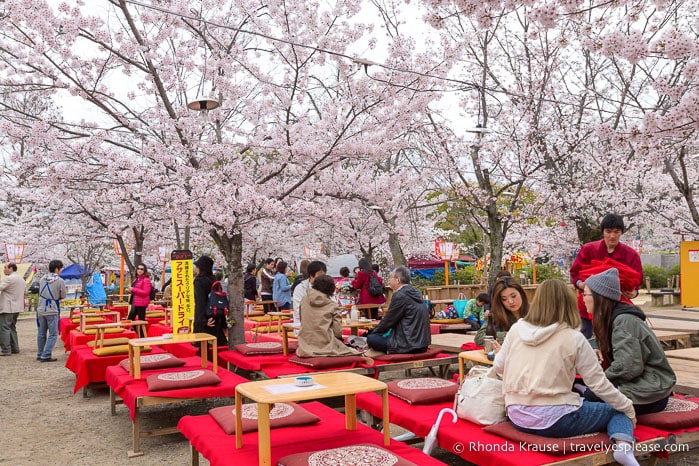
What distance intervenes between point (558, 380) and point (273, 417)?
6.70ft

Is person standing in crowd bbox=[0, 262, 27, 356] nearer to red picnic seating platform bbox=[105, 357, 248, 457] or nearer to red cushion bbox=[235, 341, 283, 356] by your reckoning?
red cushion bbox=[235, 341, 283, 356]

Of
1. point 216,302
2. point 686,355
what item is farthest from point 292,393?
point 216,302

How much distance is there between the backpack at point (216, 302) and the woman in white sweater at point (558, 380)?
17.0ft

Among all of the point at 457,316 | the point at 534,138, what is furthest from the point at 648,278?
the point at 457,316

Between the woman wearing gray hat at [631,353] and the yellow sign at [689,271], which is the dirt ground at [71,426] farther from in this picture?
the yellow sign at [689,271]

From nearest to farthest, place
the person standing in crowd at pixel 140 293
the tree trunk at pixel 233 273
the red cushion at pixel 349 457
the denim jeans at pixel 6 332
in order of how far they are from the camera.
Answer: the red cushion at pixel 349 457, the tree trunk at pixel 233 273, the denim jeans at pixel 6 332, the person standing in crowd at pixel 140 293

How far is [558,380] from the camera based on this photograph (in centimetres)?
323

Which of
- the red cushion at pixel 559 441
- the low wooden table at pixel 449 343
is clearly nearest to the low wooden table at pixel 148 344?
the low wooden table at pixel 449 343

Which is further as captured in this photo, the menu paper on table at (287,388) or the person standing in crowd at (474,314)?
the person standing in crowd at (474,314)

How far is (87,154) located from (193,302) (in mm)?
2568

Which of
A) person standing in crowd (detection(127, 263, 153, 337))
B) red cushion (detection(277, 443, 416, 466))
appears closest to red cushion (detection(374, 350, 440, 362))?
red cushion (detection(277, 443, 416, 466))

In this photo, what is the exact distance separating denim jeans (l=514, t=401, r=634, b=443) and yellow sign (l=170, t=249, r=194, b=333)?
5726 millimetres

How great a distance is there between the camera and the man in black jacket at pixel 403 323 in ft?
21.0

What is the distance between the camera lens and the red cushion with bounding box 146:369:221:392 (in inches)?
202
